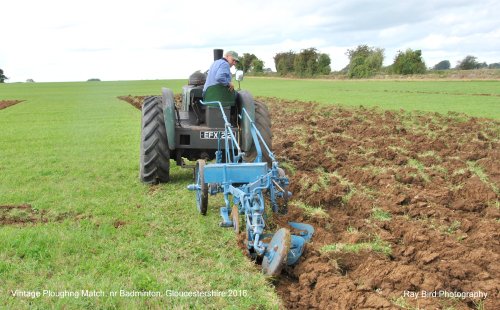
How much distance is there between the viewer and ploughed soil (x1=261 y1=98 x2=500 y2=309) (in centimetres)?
416

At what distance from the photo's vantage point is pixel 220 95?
25.3 ft

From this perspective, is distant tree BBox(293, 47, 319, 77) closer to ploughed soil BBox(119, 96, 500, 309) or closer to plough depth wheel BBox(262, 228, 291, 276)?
ploughed soil BBox(119, 96, 500, 309)

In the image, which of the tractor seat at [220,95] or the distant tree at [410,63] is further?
the distant tree at [410,63]

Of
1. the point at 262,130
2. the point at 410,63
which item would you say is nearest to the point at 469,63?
the point at 410,63

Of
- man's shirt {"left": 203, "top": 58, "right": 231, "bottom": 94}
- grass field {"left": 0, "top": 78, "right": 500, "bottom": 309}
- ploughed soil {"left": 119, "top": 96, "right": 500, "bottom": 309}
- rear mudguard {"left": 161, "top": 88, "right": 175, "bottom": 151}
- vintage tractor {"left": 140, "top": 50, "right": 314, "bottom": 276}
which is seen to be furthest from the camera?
rear mudguard {"left": 161, "top": 88, "right": 175, "bottom": 151}

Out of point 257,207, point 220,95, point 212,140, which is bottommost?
point 257,207

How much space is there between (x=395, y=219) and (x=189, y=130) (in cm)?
332

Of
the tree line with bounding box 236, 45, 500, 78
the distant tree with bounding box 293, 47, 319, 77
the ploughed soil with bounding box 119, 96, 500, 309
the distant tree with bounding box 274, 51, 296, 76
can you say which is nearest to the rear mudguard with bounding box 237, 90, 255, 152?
the ploughed soil with bounding box 119, 96, 500, 309

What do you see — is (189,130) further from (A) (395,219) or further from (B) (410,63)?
(B) (410,63)

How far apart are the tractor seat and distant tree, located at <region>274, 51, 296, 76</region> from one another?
7824 cm

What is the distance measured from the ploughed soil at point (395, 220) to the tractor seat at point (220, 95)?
61.4 inches

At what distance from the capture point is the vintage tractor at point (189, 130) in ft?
25.6

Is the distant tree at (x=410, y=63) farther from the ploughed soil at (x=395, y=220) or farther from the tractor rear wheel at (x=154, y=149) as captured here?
the tractor rear wheel at (x=154, y=149)

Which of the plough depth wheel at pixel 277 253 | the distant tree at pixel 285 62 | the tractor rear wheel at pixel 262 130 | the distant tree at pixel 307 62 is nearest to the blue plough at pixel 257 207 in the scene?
the plough depth wheel at pixel 277 253
